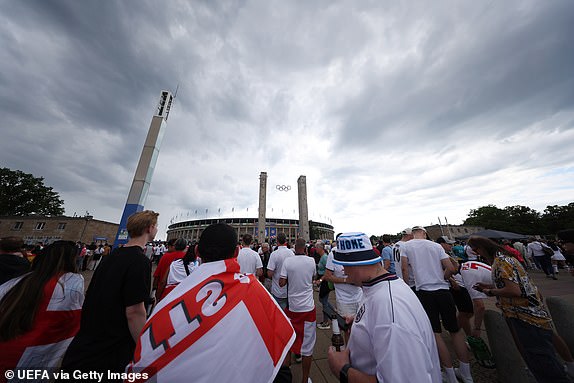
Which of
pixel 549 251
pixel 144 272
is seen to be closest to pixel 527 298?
pixel 144 272

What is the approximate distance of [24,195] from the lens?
32969 mm

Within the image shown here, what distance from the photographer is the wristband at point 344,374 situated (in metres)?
1.40

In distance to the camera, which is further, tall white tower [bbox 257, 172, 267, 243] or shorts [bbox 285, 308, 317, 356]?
tall white tower [bbox 257, 172, 267, 243]

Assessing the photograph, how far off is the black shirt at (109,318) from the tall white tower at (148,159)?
10400 mm

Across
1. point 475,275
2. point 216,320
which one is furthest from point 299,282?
point 475,275

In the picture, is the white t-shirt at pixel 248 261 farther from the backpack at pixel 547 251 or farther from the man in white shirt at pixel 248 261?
the backpack at pixel 547 251

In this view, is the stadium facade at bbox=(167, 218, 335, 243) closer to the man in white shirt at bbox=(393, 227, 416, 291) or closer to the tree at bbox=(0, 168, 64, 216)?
the tree at bbox=(0, 168, 64, 216)

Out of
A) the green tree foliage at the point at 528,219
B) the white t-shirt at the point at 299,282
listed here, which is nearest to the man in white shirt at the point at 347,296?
the white t-shirt at the point at 299,282

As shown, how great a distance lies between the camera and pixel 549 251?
10984 mm

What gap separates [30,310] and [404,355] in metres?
3.26

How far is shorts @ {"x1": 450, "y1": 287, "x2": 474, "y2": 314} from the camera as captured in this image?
4.10 metres

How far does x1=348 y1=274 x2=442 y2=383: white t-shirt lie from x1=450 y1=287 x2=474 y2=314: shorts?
3.88 metres

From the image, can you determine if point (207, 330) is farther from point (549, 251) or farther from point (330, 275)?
point (549, 251)

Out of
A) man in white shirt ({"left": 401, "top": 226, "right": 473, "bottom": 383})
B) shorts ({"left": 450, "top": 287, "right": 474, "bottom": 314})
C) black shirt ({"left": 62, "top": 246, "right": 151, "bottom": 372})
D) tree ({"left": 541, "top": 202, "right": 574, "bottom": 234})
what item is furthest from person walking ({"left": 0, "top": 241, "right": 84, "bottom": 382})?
tree ({"left": 541, "top": 202, "right": 574, "bottom": 234})
